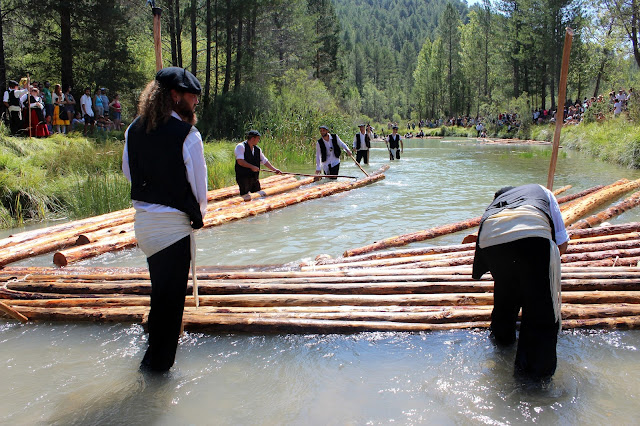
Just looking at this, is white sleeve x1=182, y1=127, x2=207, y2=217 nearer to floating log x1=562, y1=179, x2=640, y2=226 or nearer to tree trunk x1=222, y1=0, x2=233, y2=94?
floating log x1=562, y1=179, x2=640, y2=226

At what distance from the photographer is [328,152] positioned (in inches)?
538

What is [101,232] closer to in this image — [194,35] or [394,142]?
[394,142]

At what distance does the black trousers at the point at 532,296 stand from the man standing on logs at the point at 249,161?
7.45 m

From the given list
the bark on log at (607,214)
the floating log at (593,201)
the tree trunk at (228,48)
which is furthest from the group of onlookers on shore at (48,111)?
the bark on log at (607,214)

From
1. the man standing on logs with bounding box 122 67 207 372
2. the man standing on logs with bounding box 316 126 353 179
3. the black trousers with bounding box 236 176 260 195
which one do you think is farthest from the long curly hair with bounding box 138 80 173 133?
the man standing on logs with bounding box 316 126 353 179

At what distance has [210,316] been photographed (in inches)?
165

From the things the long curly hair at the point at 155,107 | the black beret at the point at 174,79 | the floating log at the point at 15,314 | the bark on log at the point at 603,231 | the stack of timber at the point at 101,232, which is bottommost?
the floating log at the point at 15,314

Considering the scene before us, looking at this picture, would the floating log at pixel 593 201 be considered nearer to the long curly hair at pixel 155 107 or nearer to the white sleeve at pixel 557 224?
the white sleeve at pixel 557 224

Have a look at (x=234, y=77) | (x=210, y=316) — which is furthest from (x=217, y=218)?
(x=234, y=77)

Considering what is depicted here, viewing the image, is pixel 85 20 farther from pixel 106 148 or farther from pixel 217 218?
pixel 217 218

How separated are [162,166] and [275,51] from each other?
3152 cm

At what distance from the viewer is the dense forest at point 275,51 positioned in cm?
2030

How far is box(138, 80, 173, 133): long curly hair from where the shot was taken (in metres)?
3.09

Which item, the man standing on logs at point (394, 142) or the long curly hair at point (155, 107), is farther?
the man standing on logs at point (394, 142)
